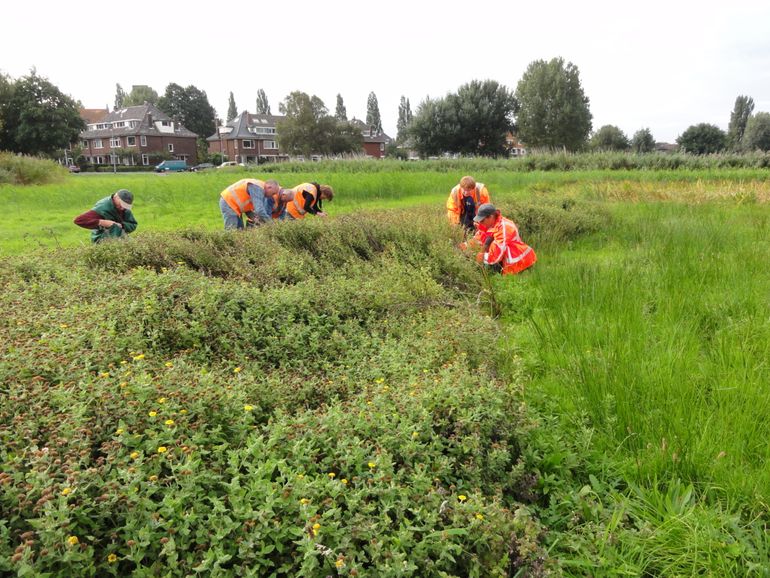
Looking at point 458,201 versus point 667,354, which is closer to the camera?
point 667,354

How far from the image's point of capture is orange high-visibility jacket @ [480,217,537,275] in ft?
23.5

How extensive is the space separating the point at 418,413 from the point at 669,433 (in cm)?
154

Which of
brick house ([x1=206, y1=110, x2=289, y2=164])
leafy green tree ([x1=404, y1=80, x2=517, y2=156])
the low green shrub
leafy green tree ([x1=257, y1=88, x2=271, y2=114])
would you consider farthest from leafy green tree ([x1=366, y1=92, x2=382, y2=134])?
the low green shrub

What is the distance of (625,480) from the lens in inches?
110

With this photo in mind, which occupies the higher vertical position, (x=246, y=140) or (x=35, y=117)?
(x=246, y=140)

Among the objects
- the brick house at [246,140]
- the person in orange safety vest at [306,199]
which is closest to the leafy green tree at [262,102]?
the brick house at [246,140]

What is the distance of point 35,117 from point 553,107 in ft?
135

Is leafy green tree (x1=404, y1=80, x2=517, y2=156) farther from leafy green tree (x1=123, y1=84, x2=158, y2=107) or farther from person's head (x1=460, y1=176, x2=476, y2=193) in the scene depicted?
leafy green tree (x1=123, y1=84, x2=158, y2=107)

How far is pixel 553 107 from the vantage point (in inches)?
1795

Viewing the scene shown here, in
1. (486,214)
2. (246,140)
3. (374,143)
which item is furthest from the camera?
(374,143)

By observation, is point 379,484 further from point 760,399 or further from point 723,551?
point 760,399

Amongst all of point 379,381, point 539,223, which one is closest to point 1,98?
point 539,223

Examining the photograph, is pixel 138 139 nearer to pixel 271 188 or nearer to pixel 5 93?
pixel 5 93

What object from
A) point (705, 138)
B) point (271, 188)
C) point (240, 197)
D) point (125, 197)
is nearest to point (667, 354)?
point (271, 188)
